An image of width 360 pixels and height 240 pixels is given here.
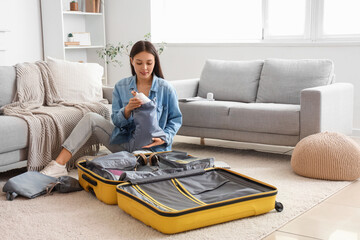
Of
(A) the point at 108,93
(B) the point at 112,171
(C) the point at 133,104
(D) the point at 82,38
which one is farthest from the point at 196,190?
(D) the point at 82,38

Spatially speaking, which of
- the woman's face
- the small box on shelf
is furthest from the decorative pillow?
the small box on shelf

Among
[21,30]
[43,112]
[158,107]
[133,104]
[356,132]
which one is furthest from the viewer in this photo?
[21,30]

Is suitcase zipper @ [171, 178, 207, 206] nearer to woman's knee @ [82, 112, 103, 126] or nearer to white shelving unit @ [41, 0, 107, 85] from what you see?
woman's knee @ [82, 112, 103, 126]

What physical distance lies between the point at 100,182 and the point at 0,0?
3.52 metres

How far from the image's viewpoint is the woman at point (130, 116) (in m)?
3.17

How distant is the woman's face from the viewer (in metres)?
3.16

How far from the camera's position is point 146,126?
3.08 meters

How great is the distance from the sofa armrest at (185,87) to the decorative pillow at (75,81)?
0.70 metres

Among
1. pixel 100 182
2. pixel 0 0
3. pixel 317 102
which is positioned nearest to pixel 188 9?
pixel 0 0

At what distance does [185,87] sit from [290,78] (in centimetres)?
99

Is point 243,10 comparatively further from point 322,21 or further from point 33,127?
point 33,127

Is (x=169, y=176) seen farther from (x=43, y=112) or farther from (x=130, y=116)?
(x=43, y=112)

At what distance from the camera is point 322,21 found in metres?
4.96

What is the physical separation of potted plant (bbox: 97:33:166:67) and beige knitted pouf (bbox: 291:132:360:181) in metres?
2.94
